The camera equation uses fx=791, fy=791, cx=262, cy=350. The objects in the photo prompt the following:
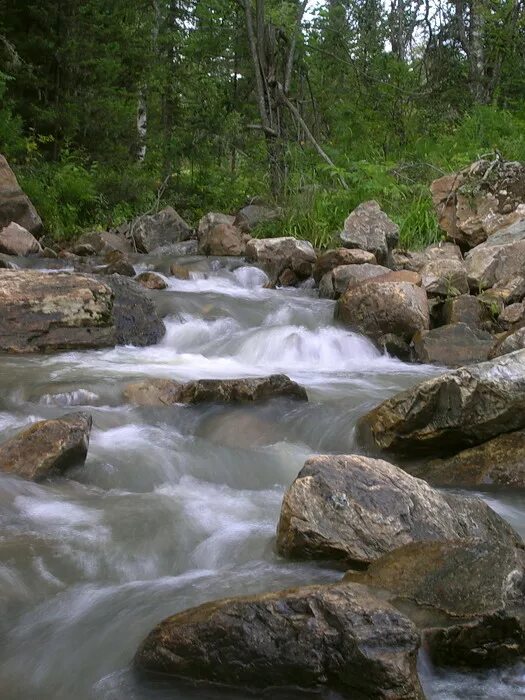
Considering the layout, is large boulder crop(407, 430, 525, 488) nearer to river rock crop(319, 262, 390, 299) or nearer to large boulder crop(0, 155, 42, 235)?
river rock crop(319, 262, 390, 299)

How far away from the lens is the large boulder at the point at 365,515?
366 centimetres

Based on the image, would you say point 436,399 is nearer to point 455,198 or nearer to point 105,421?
A: point 105,421

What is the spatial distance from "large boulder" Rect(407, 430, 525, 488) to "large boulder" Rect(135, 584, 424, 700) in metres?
2.23

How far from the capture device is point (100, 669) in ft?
9.85

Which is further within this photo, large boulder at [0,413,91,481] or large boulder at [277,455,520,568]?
large boulder at [0,413,91,481]

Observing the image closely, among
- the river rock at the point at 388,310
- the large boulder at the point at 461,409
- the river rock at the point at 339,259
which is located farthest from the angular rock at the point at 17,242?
the large boulder at the point at 461,409

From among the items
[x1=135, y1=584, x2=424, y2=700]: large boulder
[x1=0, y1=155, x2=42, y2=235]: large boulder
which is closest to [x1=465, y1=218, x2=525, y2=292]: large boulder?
[x1=135, y1=584, x2=424, y2=700]: large boulder

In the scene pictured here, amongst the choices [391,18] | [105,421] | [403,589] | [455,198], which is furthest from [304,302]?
[391,18]

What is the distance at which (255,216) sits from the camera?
1461cm

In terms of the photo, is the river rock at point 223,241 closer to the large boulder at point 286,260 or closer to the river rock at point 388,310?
the large boulder at point 286,260

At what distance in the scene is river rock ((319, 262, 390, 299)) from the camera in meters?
9.99

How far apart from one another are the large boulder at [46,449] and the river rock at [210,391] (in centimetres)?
128

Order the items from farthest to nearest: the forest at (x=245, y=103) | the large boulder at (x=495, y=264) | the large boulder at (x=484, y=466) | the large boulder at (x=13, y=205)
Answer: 1. the forest at (x=245, y=103)
2. the large boulder at (x=13, y=205)
3. the large boulder at (x=495, y=264)
4. the large boulder at (x=484, y=466)

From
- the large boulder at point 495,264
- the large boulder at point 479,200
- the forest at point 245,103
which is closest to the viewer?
the large boulder at point 495,264
